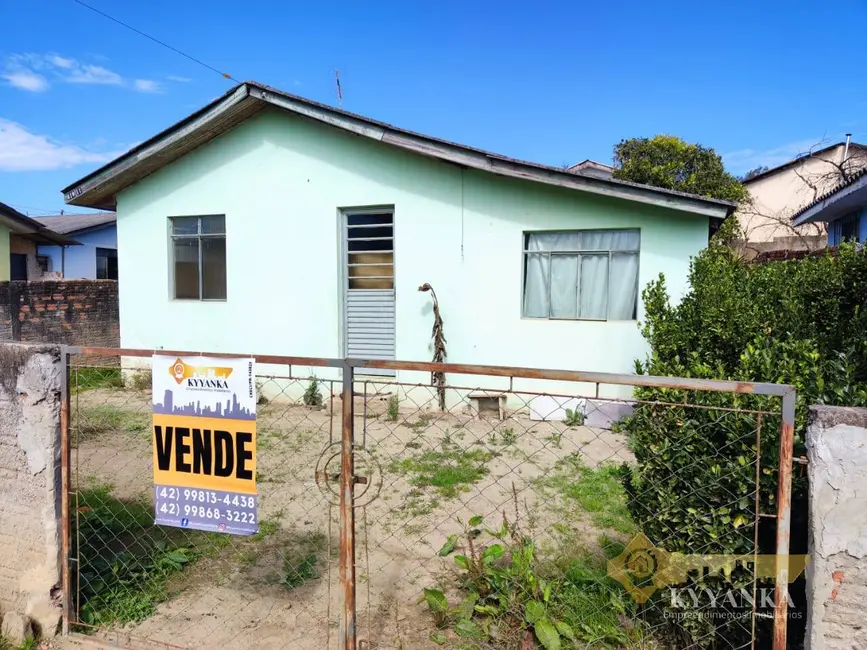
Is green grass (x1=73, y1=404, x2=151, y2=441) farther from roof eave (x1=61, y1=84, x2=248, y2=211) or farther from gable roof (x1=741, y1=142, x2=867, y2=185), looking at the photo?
gable roof (x1=741, y1=142, x2=867, y2=185)

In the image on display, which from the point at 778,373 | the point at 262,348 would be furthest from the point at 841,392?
the point at 262,348

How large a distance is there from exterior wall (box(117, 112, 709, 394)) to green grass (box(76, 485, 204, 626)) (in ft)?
15.2

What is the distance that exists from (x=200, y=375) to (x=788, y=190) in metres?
22.8

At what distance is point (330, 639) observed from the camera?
8.98ft

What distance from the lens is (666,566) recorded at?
7.99 feet

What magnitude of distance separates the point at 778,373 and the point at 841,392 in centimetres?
35

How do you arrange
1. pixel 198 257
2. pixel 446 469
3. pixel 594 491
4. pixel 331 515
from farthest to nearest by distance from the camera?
pixel 198 257 → pixel 446 469 → pixel 594 491 → pixel 331 515

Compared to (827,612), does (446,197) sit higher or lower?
higher

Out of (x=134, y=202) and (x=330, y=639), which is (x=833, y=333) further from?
(x=134, y=202)

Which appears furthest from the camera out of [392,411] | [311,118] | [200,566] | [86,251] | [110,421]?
[86,251]

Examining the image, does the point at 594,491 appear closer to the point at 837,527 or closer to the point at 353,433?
the point at 353,433

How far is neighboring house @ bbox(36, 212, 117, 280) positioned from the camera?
19.1m

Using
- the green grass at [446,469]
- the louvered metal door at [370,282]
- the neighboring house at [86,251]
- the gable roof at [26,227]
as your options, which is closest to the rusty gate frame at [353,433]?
the green grass at [446,469]

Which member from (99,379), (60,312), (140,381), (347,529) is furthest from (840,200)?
(60,312)
